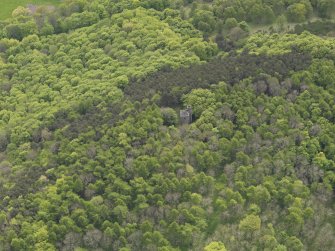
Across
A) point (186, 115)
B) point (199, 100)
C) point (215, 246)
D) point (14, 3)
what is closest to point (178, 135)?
point (186, 115)

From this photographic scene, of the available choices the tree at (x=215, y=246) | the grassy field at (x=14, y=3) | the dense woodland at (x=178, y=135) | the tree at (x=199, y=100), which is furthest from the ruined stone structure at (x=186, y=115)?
the grassy field at (x=14, y=3)

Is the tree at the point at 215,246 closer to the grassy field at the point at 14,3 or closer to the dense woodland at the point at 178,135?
the dense woodland at the point at 178,135

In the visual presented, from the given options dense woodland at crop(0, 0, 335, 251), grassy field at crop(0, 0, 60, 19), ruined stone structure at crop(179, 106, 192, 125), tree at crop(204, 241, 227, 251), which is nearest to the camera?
tree at crop(204, 241, 227, 251)

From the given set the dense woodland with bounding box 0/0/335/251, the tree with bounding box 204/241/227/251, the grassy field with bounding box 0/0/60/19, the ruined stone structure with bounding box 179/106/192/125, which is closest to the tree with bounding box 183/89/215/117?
the dense woodland with bounding box 0/0/335/251

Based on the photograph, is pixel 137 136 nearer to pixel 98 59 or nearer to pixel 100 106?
pixel 100 106

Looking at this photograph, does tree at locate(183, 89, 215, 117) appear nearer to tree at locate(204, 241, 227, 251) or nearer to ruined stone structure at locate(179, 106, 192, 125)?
ruined stone structure at locate(179, 106, 192, 125)

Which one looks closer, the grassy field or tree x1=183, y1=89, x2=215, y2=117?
tree x1=183, y1=89, x2=215, y2=117

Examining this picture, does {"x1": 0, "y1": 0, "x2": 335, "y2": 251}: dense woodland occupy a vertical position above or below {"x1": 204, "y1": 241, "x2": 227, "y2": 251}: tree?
above

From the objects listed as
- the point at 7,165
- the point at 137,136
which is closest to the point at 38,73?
the point at 7,165
